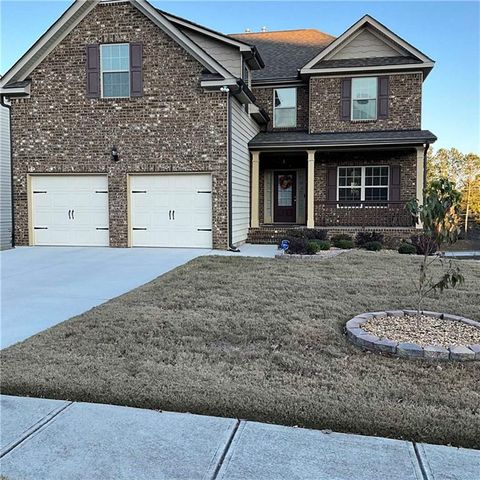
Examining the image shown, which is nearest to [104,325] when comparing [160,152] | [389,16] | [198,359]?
[198,359]

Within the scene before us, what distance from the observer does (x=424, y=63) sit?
15.4m

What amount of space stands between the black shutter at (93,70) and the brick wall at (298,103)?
251 inches

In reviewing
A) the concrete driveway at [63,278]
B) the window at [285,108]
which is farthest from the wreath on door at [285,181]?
the concrete driveway at [63,278]

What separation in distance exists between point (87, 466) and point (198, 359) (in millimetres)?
1738

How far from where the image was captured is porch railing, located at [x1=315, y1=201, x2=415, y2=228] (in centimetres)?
1549

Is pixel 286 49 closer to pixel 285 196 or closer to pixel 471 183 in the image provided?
pixel 285 196

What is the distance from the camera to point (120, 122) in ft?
43.2

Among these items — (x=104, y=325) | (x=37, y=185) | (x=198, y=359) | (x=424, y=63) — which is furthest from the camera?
(x=424, y=63)

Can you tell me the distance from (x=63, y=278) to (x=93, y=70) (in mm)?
7186

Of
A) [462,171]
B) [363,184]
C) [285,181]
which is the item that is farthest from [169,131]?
[462,171]

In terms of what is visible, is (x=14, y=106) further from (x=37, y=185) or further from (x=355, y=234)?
(x=355, y=234)

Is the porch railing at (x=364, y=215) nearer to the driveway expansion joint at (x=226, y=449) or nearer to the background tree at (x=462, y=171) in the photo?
the background tree at (x=462, y=171)

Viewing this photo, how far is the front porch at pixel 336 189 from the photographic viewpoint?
1537 cm

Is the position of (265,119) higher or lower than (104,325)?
higher
